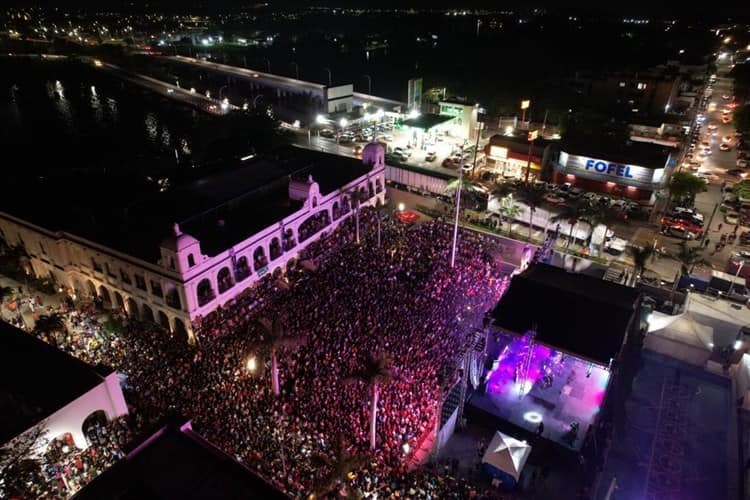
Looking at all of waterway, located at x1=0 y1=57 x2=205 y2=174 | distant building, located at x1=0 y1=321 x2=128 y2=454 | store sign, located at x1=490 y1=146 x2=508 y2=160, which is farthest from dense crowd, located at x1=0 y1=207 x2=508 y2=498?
waterway, located at x1=0 y1=57 x2=205 y2=174

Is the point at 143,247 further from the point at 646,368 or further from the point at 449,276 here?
the point at 646,368

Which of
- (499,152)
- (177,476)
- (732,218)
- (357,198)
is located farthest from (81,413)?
(732,218)

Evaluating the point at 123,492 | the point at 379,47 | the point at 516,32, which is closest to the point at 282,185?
the point at 123,492

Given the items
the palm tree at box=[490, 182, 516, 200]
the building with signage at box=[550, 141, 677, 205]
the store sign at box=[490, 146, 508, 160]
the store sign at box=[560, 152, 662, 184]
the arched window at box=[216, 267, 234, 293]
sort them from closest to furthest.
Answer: the arched window at box=[216, 267, 234, 293]
the palm tree at box=[490, 182, 516, 200]
the store sign at box=[560, 152, 662, 184]
the building with signage at box=[550, 141, 677, 205]
the store sign at box=[490, 146, 508, 160]

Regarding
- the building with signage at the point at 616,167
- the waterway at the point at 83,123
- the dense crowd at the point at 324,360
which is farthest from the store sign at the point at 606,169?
the waterway at the point at 83,123

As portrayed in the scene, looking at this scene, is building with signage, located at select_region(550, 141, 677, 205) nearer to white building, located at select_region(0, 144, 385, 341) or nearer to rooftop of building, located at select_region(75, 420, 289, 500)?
white building, located at select_region(0, 144, 385, 341)

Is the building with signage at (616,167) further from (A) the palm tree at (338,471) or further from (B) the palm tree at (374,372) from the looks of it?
(A) the palm tree at (338,471)
